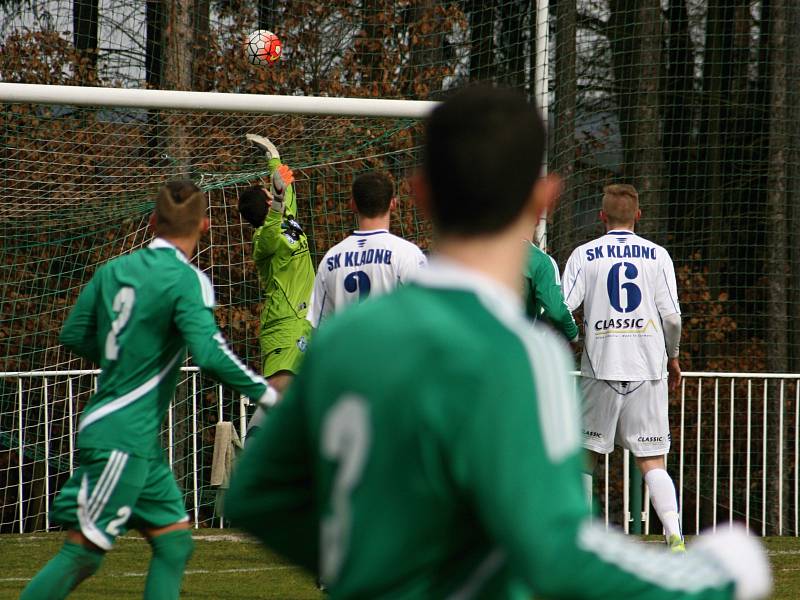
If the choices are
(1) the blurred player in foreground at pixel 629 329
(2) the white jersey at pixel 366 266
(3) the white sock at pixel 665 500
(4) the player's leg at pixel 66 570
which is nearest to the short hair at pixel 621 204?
(1) the blurred player in foreground at pixel 629 329

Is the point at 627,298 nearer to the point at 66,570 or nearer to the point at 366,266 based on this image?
the point at 366,266

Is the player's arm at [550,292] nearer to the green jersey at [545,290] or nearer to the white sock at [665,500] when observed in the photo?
the green jersey at [545,290]

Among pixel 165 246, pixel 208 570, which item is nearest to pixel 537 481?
pixel 165 246

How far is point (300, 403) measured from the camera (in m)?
1.62

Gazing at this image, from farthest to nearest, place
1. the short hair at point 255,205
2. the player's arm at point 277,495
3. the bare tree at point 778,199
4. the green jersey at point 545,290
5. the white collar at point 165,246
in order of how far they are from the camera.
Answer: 1. the bare tree at point 778,199
2. the short hair at point 255,205
3. the green jersey at point 545,290
4. the white collar at point 165,246
5. the player's arm at point 277,495

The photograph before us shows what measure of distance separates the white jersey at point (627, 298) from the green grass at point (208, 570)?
1.46 metres

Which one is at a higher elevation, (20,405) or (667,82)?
(667,82)

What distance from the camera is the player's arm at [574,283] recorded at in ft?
24.3

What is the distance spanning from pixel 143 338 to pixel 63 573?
2.68 feet

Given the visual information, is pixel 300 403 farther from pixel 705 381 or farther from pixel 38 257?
pixel 705 381

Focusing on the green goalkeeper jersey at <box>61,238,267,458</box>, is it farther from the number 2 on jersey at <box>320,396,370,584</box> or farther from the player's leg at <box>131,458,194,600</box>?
the number 2 on jersey at <box>320,396,370,584</box>

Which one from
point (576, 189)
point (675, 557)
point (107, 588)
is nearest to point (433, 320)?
point (675, 557)

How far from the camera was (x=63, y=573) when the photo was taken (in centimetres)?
421

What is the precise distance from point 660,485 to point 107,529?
3887 millimetres
